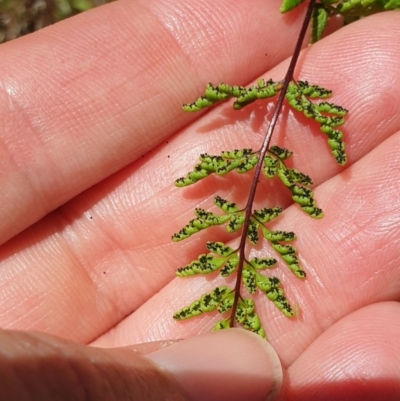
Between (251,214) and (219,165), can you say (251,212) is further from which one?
(219,165)

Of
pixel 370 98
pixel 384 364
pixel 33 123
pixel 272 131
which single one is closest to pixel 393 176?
pixel 370 98

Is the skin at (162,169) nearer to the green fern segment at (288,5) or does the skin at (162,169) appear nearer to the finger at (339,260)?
the finger at (339,260)

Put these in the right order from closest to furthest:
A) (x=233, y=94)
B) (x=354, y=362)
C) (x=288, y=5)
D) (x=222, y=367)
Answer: (x=222, y=367) → (x=354, y=362) → (x=233, y=94) → (x=288, y=5)

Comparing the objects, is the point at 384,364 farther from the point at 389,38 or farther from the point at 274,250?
the point at 389,38

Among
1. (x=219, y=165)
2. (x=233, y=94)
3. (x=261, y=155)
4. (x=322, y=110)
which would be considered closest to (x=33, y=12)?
(x=233, y=94)

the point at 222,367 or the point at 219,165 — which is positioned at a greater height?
the point at 219,165

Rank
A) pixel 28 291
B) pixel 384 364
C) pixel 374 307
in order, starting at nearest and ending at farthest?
pixel 384 364
pixel 374 307
pixel 28 291
